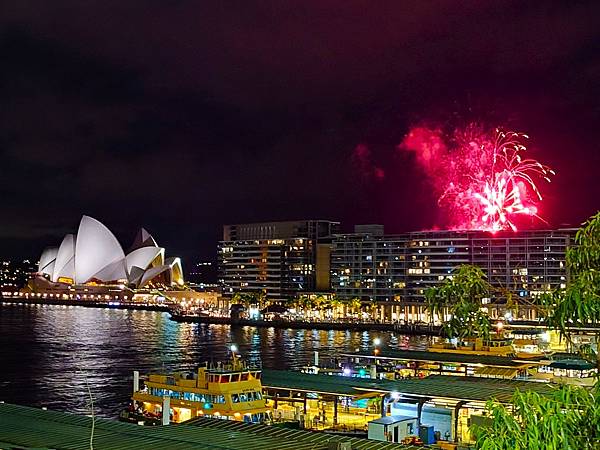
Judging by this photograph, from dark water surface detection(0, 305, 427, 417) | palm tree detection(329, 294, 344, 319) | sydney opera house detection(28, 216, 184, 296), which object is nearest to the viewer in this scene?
dark water surface detection(0, 305, 427, 417)

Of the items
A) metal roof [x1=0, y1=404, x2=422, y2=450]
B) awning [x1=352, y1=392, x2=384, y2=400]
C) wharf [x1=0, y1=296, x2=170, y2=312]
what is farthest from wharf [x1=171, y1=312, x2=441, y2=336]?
metal roof [x1=0, y1=404, x2=422, y2=450]

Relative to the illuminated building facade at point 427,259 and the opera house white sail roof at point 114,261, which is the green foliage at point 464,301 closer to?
the illuminated building facade at point 427,259

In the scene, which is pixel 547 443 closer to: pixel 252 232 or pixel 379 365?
pixel 379 365

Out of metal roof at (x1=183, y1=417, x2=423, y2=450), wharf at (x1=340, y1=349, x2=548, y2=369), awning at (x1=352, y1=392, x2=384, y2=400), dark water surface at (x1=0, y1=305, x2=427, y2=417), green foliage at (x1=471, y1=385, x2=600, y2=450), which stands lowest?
dark water surface at (x1=0, y1=305, x2=427, y2=417)

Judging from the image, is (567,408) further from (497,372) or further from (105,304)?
(105,304)

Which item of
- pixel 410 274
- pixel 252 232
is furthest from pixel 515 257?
pixel 252 232

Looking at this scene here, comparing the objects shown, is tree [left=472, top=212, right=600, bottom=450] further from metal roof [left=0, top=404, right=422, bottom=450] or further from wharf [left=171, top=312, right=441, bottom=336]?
wharf [left=171, top=312, right=441, bottom=336]

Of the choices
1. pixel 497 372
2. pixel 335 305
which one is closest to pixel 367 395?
pixel 497 372
